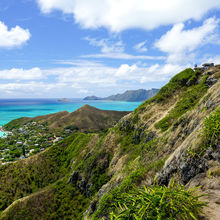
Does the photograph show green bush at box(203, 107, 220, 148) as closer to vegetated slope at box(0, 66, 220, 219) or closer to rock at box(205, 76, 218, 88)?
vegetated slope at box(0, 66, 220, 219)

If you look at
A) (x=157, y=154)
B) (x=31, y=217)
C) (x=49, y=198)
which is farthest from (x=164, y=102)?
(x=31, y=217)

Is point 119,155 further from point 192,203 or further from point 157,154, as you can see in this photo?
point 192,203

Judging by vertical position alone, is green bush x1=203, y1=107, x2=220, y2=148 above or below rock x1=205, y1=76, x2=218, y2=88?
below

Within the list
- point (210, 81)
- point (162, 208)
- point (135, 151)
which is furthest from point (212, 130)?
point (210, 81)

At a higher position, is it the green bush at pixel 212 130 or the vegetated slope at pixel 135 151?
the green bush at pixel 212 130

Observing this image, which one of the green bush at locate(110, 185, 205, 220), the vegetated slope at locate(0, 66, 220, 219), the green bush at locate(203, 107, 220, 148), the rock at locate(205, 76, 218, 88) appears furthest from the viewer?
the rock at locate(205, 76, 218, 88)

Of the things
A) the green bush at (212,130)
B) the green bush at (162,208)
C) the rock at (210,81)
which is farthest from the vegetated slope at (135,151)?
the green bush at (162,208)

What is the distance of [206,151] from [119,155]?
92.9 ft

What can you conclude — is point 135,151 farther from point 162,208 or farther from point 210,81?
point 162,208

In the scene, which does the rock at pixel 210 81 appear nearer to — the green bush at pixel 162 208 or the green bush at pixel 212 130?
the green bush at pixel 212 130

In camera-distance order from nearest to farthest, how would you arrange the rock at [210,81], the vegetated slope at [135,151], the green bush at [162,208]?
the green bush at [162,208], the vegetated slope at [135,151], the rock at [210,81]

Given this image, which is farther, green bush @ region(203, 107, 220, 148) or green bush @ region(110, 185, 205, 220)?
green bush @ region(203, 107, 220, 148)

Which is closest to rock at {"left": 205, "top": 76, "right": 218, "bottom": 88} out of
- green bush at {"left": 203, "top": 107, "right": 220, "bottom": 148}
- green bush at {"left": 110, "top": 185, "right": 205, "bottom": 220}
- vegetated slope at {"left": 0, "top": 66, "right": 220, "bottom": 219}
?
vegetated slope at {"left": 0, "top": 66, "right": 220, "bottom": 219}

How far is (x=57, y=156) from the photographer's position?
71812mm
